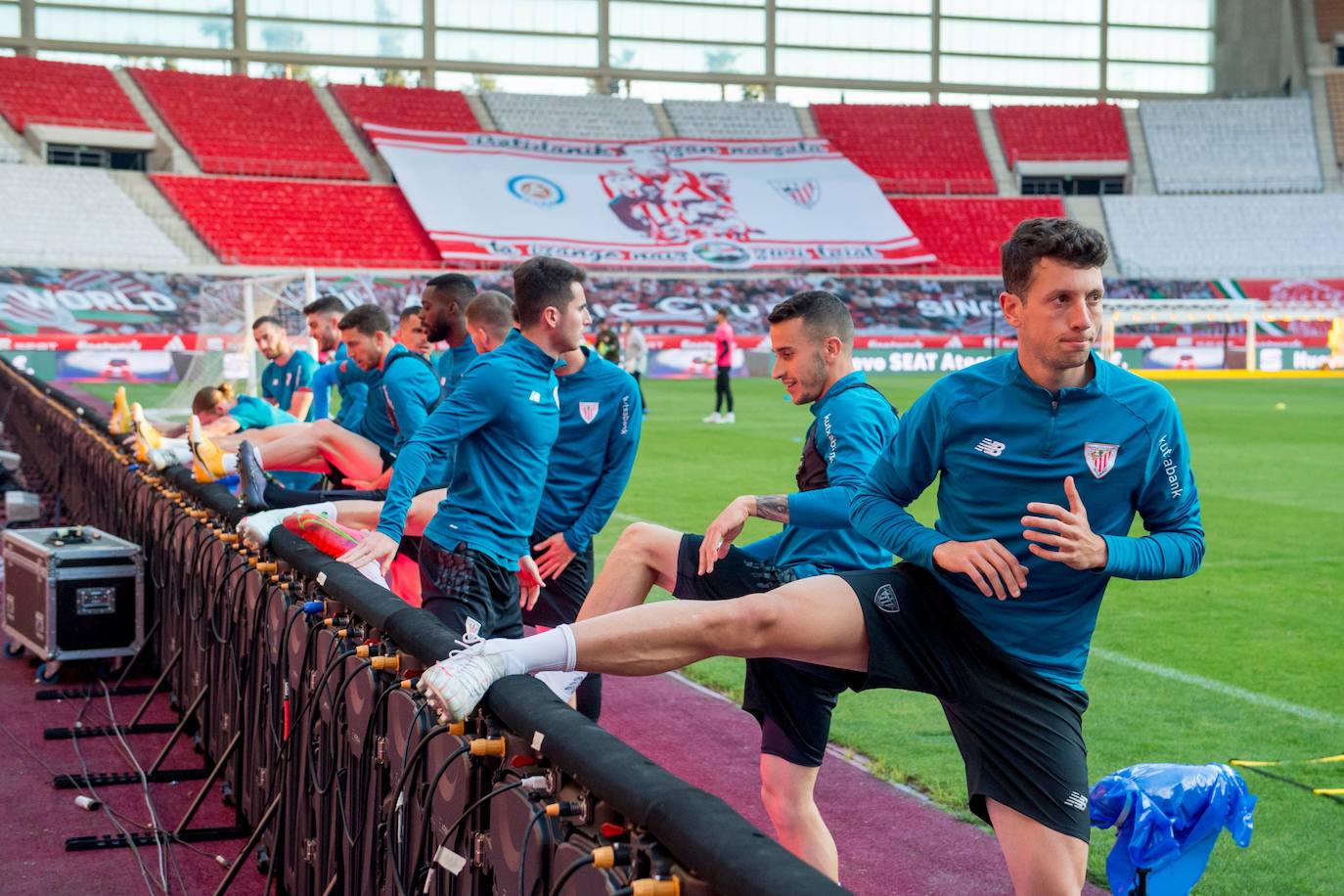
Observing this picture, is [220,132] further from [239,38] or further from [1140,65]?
[1140,65]

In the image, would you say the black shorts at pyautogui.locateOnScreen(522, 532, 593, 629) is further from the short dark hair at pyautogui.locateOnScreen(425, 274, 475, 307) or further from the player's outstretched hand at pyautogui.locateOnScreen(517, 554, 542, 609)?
the short dark hair at pyautogui.locateOnScreen(425, 274, 475, 307)

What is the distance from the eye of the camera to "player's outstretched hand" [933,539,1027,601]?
3258 millimetres

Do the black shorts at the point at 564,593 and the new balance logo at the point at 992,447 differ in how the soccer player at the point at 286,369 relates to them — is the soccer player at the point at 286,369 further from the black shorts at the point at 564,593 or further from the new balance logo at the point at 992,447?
the new balance logo at the point at 992,447

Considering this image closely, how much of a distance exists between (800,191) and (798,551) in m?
49.4

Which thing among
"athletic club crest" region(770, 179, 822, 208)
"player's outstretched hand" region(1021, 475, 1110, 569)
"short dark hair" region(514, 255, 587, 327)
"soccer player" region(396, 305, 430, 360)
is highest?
"athletic club crest" region(770, 179, 822, 208)

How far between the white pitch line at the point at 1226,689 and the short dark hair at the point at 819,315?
3514 millimetres

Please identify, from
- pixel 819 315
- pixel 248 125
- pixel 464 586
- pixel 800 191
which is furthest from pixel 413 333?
pixel 800 191

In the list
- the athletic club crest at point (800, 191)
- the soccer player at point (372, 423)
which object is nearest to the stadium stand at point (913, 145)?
the athletic club crest at point (800, 191)

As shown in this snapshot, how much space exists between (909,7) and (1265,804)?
59.2m

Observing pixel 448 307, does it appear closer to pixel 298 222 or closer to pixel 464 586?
pixel 464 586

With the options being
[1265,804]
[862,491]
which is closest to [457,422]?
[862,491]

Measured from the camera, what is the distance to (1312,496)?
49.2ft

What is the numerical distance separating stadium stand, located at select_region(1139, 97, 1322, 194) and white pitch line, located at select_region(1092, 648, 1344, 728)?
5326 centimetres

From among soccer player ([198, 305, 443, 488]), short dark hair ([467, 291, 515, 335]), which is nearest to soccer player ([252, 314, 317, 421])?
soccer player ([198, 305, 443, 488])
